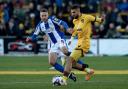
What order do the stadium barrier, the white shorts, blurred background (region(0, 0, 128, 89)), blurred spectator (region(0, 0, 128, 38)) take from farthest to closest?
1. blurred spectator (region(0, 0, 128, 38))
2. the stadium barrier
3. blurred background (region(0, 0, 128, 89))
4. the white shorts

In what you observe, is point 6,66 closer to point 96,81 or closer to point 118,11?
point 96,81

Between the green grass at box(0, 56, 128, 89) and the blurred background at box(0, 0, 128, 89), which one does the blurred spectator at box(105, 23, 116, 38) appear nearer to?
the blurred background at box(0, 0, 128, 89)

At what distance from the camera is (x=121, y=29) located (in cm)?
3067

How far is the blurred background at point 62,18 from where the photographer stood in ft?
96.1

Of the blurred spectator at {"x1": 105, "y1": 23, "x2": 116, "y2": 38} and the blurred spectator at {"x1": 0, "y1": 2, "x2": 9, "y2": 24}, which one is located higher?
the blurred spectator at {"x1": 0, "y1": 2, "x2": 9, "y2": 24}

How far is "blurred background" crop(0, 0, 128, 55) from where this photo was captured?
29.3 m

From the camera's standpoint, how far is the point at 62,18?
3112 centimetres

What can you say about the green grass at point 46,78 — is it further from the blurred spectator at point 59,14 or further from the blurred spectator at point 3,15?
the blurred spectator at point 3,15

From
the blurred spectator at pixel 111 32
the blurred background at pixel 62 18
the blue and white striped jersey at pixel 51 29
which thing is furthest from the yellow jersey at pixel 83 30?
the blurred spectator at pixel 111 32

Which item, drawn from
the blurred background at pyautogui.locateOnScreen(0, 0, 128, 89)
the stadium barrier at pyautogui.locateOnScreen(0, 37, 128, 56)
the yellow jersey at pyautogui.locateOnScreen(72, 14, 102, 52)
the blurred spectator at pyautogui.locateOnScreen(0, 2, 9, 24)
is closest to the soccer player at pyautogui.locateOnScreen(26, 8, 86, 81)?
the yellow jersey at pyautogui.locateOnScreen(72, 14, 102, 52)

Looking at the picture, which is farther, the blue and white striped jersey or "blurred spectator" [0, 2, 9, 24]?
"blurred spectator" [0, 2, 9, 24]

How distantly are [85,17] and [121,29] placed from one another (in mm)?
14907

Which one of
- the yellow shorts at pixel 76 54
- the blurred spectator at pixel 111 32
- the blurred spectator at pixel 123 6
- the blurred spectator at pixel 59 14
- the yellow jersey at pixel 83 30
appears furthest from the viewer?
the blurred spectator at pixel 123 6

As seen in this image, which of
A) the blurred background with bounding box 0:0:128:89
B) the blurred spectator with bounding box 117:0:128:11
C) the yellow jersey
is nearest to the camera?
the yellow jersey
